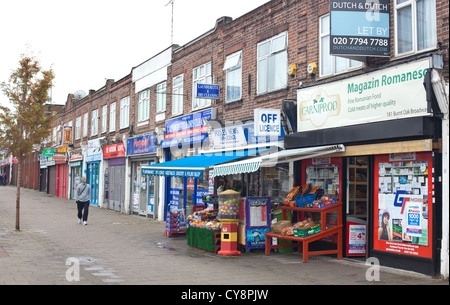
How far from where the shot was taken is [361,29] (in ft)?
31.7

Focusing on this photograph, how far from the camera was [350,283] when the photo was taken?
804 centimetres

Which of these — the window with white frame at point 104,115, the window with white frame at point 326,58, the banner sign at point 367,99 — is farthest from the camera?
the window with white frame at point 104,115

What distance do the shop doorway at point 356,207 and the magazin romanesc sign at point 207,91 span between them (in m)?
6.32

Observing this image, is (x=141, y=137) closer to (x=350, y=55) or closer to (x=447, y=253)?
(x=350, y=55)

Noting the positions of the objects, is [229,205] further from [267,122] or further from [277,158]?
[267,122]

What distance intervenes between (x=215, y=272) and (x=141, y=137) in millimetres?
14003

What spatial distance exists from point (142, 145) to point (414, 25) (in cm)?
1490

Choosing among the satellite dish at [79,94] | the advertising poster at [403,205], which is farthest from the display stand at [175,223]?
the satellite dish at [79,94]

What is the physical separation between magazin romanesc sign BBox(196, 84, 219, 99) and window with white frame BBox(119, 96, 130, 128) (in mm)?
9939

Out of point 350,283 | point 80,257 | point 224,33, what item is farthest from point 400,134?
point 224,33

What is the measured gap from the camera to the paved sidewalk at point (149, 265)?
813cm

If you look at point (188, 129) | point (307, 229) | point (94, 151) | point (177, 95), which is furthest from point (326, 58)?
point (94, 151)

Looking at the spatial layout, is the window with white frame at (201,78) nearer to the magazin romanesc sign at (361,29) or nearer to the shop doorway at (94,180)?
the magazin romanesc sign at (361,29)

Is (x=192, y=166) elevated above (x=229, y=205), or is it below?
above
